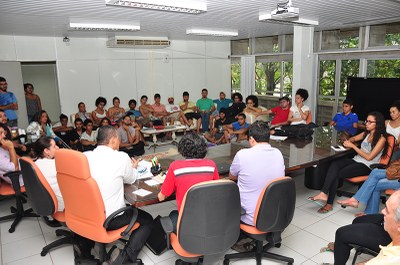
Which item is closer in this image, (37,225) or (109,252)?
(109,252)

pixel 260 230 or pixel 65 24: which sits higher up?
pixel 65 24

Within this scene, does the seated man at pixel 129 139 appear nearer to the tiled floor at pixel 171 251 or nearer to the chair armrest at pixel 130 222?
the tiled floor at pixel 171 251

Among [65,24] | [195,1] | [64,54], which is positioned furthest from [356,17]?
[64,54]

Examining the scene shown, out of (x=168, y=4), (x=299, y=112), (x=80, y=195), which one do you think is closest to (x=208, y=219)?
(x=80, y=195)

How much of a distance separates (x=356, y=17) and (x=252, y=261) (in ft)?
16.1


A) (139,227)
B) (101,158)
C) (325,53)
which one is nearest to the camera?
(101,158)

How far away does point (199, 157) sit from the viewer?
2.47 m

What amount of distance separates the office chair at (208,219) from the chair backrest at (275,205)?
0.24 m

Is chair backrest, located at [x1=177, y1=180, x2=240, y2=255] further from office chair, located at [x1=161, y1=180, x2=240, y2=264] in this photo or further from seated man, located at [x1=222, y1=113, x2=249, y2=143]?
seated man, located at [x1=222, y1=113, x2=249, y2=143]

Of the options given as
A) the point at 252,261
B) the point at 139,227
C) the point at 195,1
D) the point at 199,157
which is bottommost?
the point at 252,261

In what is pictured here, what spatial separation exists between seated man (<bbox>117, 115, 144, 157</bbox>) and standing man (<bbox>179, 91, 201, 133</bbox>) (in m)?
2.73

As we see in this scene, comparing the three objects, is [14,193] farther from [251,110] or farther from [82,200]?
[251,110]

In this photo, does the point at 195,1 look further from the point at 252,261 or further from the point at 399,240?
the point at 399,240

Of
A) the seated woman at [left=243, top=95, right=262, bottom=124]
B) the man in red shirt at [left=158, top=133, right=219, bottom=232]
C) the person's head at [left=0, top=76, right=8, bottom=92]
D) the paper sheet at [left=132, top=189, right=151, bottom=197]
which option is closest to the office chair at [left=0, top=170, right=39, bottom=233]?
the paper sheet at [left=132, top=189, right=151, bottom=197]
